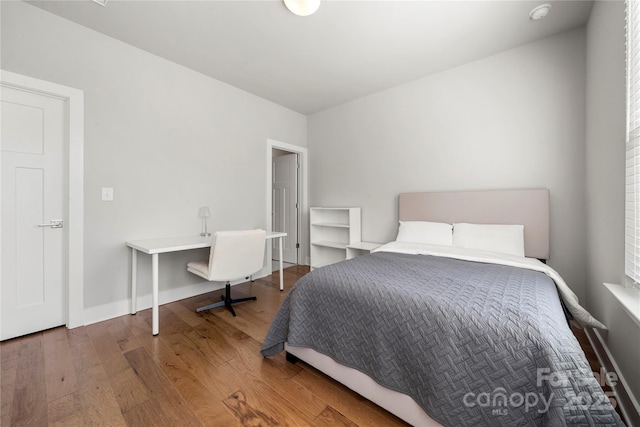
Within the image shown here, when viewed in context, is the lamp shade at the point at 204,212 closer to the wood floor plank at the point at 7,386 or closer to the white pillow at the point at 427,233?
the wood floor plank at the point at 7,386

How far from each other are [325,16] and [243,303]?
9.47 feet

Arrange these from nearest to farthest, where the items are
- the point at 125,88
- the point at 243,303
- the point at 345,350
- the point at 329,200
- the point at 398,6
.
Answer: the point at 345,350, the point at 398,6, the point at 125,88, the point at 243,303, the point at 329,200

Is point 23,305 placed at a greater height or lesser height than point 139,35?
lesser

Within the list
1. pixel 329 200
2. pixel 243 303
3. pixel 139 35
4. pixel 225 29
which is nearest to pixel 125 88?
pixel 139 35

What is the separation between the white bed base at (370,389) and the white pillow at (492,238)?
1769mm

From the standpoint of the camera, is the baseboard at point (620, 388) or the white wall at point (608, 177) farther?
the white wall at point (608, 177)

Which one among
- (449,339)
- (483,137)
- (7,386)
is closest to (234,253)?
(7,386)

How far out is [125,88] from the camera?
2.40 m

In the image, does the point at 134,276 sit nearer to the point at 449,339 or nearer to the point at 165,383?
the point at 165,383

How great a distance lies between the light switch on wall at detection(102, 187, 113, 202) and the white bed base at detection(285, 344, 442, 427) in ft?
7.32

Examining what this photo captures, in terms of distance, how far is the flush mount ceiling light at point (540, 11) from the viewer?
6.32ft

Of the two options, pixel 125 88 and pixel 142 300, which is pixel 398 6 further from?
pixel 142 300

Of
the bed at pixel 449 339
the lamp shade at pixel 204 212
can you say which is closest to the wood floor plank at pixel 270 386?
the bed at pixel 449 339

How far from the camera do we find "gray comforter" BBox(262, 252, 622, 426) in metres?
0.85
